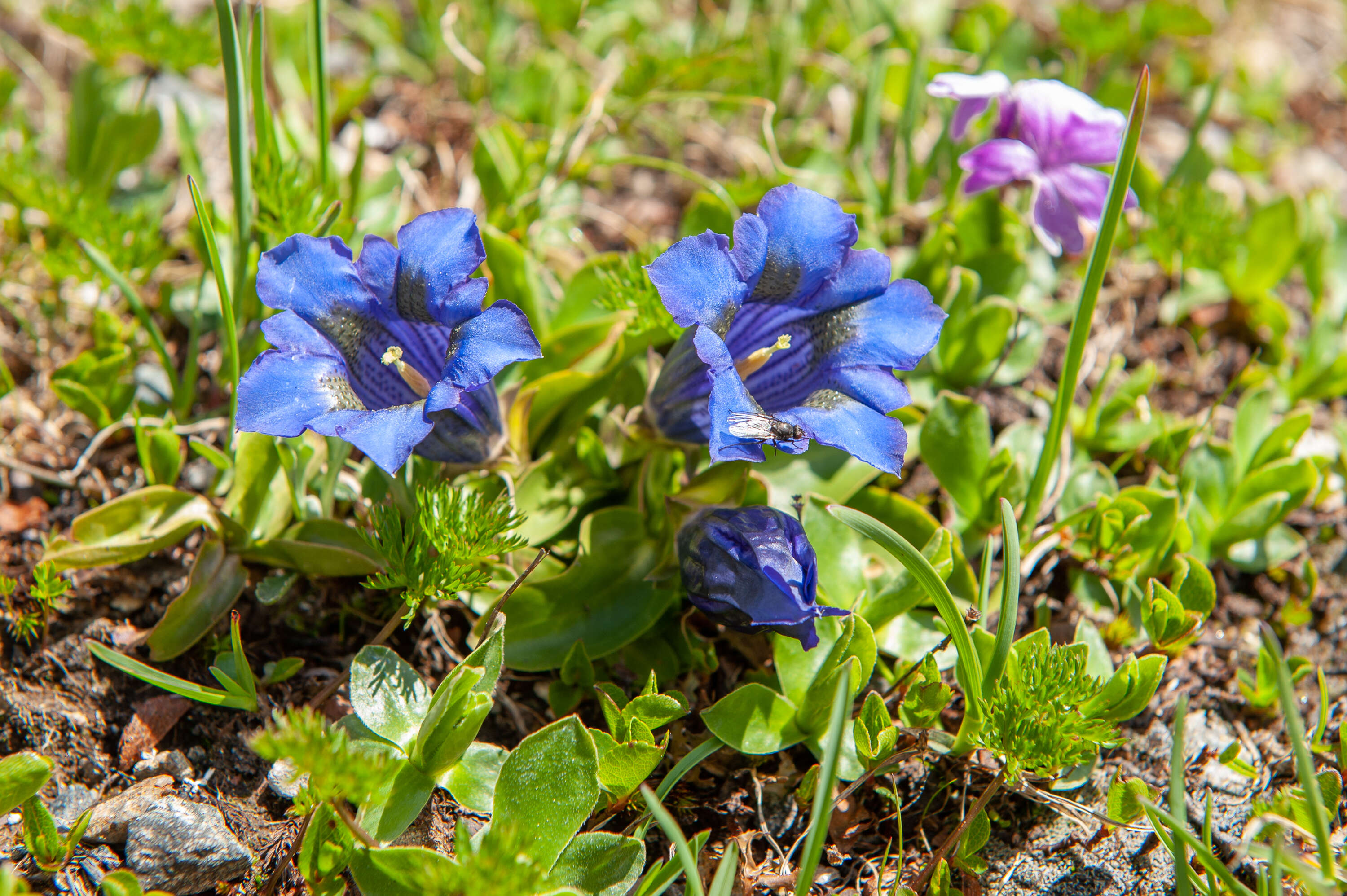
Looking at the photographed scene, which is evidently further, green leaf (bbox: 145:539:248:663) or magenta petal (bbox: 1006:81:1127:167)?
magenta petal (bbox: 1006:81:1127:167)

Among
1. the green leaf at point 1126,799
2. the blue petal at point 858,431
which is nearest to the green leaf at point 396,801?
the blue petal at point 858,431

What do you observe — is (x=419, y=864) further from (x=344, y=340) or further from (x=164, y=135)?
(x=164, y=135)

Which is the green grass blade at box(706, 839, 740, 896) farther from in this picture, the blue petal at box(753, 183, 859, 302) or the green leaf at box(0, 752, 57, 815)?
the green leaf at box(0, 752, 57, 815)

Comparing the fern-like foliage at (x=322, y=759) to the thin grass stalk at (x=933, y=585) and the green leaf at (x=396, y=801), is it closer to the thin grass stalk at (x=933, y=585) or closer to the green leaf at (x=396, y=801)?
the green leaf at (x=396, y=801)

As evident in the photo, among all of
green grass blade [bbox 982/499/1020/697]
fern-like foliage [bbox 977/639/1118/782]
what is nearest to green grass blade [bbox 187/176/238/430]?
green grass blade [bbox 982/499/1020/697]

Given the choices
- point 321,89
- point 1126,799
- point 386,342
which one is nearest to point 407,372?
point 386,342

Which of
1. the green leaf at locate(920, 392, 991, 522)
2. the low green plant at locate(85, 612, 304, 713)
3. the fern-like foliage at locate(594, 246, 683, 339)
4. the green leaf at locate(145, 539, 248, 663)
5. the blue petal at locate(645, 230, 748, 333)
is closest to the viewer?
the blue petal at locate(645, 230, 748, 333)
